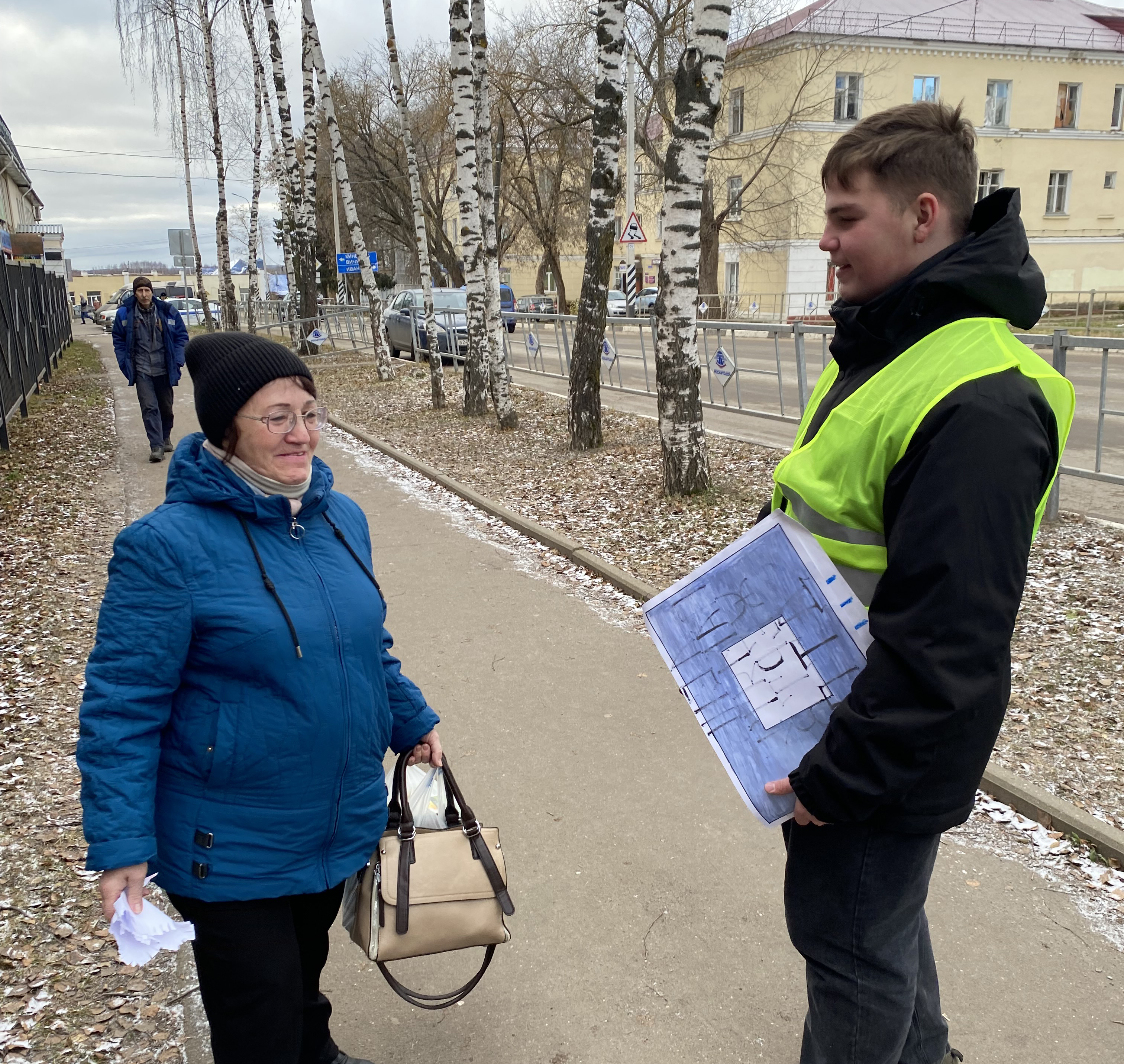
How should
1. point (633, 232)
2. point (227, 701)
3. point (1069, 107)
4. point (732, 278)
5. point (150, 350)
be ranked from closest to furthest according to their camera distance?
point (227, 701) < point (150, 350) < point (633, 232) < point (1069, 107) < point (732, 278)

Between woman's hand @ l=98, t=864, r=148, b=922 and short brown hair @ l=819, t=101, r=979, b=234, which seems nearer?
short brown hair @ l=819, t=101, r=979, b=234

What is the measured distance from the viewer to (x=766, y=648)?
188 centimetres

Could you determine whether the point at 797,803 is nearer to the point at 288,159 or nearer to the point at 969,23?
the point at 288,159

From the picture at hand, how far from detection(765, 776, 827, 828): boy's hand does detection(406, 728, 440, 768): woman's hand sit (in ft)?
3.16

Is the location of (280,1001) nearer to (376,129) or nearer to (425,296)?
(425,296)

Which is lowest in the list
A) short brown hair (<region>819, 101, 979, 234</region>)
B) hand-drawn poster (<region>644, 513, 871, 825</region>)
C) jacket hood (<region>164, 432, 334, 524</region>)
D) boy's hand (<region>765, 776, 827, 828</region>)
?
boy's hand (<region>765, 776, 827, 828</region>)

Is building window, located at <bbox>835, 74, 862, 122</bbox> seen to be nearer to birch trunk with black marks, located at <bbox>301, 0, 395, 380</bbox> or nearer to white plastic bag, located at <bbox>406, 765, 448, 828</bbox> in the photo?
birch trunk with black marks, located at <bbox>301, 0, 395, 380</bbox>

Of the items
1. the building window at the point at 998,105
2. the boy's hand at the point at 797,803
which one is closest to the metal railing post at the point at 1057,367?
the boy's hand at the point at 797,803

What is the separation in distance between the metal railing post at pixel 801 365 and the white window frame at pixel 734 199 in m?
26.3

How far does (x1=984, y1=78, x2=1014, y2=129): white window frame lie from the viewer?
4228 centimetres

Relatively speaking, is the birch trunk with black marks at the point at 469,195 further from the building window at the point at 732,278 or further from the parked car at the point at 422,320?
the building window at the point at 732,278

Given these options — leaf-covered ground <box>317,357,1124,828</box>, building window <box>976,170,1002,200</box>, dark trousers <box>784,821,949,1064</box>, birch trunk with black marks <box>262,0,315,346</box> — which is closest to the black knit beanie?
dark trousers <box>784,821,949,1064</box>

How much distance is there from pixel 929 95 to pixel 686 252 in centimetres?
3326

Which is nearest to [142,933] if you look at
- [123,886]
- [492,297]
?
[123,886]
